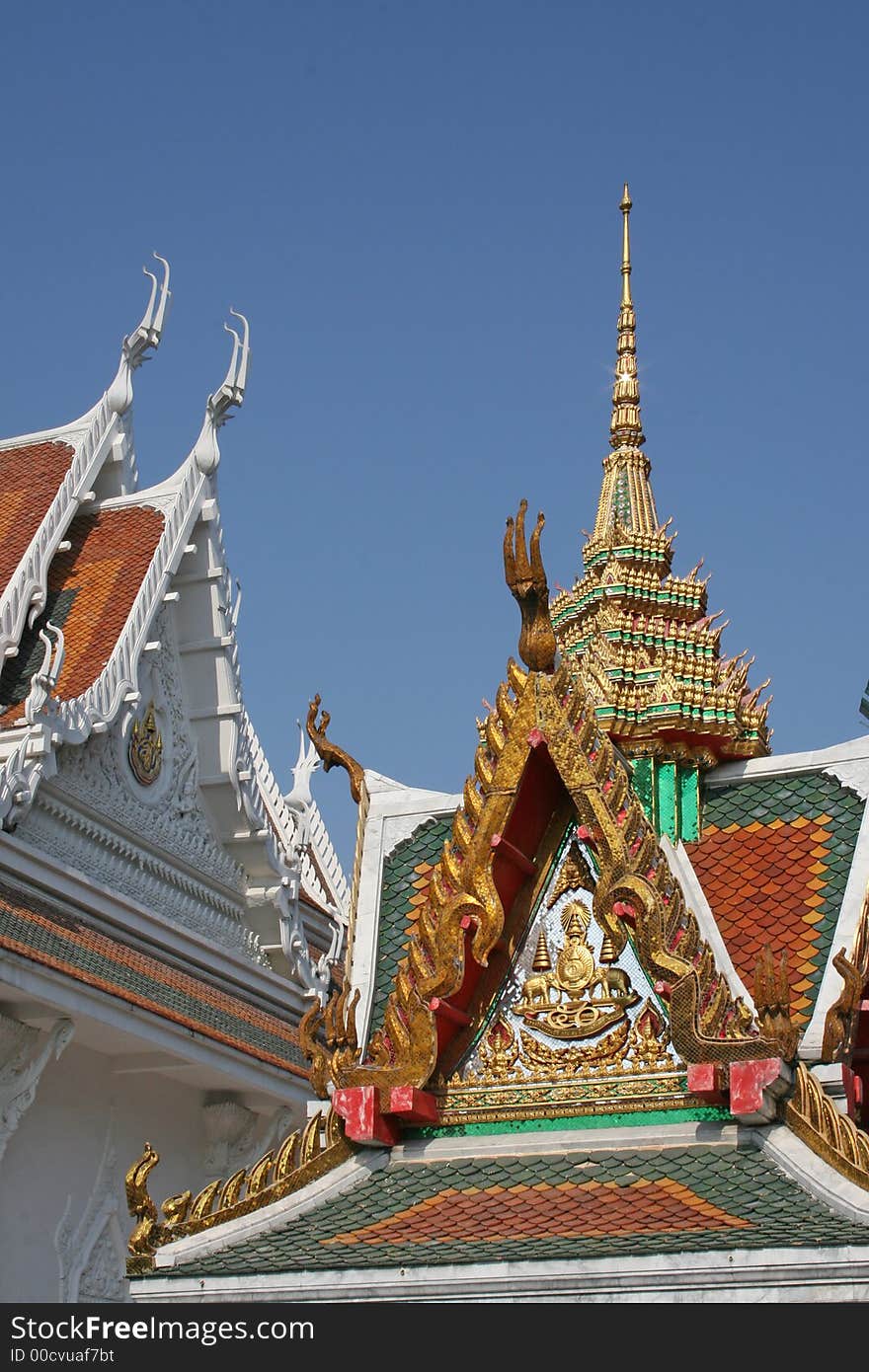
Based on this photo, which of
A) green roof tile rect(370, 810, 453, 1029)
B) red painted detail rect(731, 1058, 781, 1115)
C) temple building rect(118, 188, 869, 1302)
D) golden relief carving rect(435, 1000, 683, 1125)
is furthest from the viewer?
green roof tile rect(370, 810, 453, 1029)

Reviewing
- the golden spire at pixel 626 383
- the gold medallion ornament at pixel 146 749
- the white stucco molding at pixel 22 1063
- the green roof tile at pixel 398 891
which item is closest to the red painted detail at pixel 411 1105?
the green roof tile at pixel 398 891

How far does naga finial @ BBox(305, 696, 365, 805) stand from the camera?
21.5ft

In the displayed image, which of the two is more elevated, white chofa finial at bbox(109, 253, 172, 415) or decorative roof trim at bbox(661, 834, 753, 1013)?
white chofa finial at bbox(109, 253, 172, 415)

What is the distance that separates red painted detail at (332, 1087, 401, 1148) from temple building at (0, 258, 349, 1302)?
16.3 feet

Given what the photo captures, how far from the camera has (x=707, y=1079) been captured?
17.6ft

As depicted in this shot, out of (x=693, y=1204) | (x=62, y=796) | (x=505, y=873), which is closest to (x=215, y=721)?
(x=62, y=796)

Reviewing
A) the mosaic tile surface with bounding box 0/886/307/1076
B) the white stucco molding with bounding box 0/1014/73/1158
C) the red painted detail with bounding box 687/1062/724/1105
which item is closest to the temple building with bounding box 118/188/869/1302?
the red painted detail with bounding box 687/1062/724/1105

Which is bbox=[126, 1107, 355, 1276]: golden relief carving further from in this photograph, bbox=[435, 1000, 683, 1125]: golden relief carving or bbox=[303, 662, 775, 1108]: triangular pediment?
bbox=[435, 1000, 683, 1125]: golden relief carving

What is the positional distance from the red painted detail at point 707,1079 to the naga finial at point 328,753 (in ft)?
5.94

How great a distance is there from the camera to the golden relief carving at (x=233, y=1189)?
5434 millimetres

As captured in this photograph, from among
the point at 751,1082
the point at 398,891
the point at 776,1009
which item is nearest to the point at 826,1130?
the point at 751,1082

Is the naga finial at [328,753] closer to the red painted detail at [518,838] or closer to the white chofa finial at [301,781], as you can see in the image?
the red painted detail at [518,838]

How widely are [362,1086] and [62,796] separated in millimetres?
6886

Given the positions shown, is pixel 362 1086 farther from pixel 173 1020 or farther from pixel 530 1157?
pixel 173 1020
